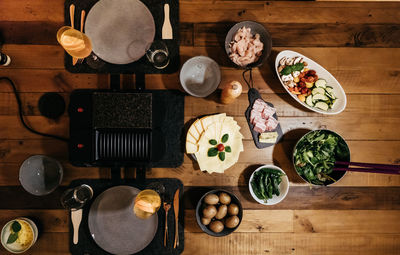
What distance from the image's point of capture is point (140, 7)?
186cm

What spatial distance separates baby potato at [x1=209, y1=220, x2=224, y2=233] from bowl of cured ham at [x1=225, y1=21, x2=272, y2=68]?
1.07 metres

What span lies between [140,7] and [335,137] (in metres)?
1.59

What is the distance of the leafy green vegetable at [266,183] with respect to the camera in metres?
1.83

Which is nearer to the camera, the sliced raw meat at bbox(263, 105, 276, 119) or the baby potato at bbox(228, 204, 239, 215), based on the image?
the baby potato at bbox(228, 204, 239, 215)

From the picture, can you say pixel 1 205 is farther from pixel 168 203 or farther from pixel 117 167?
pixel 168 203

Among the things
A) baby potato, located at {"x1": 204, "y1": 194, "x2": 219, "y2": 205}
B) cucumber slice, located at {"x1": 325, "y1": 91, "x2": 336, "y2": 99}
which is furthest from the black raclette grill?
cucumber slice, located at {"x1": 325, "y1": 91, "x2": 336, "y2": 99}

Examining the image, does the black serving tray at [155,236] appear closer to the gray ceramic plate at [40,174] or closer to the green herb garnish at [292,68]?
the gray ceramic plate at [40,174]

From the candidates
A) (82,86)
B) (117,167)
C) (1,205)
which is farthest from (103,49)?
(1,205)

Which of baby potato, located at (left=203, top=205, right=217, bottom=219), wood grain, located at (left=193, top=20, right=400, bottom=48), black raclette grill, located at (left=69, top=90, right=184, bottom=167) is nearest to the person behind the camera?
black raclette grill, located at (left=69, top=90, right=184, bottom=167)

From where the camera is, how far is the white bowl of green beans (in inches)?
72.2

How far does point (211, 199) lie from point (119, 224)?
2.08 ft

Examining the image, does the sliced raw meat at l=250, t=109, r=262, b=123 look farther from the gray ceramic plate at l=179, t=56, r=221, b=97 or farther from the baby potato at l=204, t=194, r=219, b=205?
the baby potato at l=204, t=194, r=219, b=205

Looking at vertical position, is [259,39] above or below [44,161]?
above

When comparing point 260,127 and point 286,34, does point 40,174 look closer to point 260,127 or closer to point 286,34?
point 260,127
